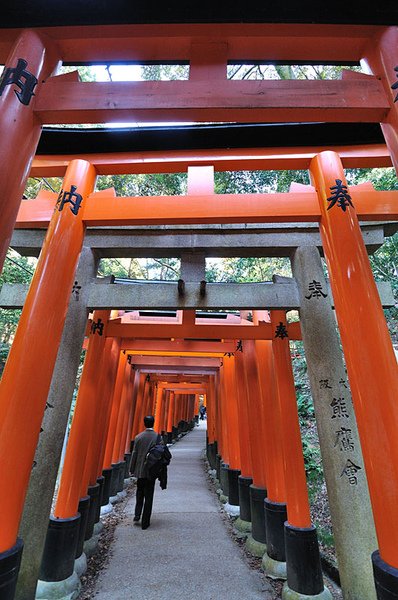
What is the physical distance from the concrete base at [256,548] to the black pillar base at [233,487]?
2.02 meters

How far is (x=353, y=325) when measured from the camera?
2.62 metres

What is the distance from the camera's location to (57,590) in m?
3.91

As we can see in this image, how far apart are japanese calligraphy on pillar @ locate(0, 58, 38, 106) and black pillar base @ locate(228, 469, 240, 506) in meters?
8.19

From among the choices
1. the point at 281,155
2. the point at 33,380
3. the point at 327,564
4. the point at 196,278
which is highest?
the point at 281,155

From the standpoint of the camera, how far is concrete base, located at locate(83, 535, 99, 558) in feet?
17.2

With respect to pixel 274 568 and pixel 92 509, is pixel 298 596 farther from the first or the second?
pixel 92 509

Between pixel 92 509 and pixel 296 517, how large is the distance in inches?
135

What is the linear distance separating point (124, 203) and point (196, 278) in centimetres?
148

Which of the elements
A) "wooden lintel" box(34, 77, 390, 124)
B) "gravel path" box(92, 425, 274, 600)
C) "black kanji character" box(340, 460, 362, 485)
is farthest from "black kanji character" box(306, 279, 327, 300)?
"gravel path" box(92, 425, 274, 600)

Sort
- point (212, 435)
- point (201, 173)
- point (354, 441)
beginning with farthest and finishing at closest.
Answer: point (212, 435) < point (201, 173) < point (354, 441)

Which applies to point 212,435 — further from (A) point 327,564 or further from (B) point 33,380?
(B) point 33,380

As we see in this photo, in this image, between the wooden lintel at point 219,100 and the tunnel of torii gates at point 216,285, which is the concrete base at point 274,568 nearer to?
the tunnel of torii gates at point 216,285

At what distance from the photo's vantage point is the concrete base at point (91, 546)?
524 cm

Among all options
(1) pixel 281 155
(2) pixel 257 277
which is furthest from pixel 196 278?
(2) pixel 257 277
